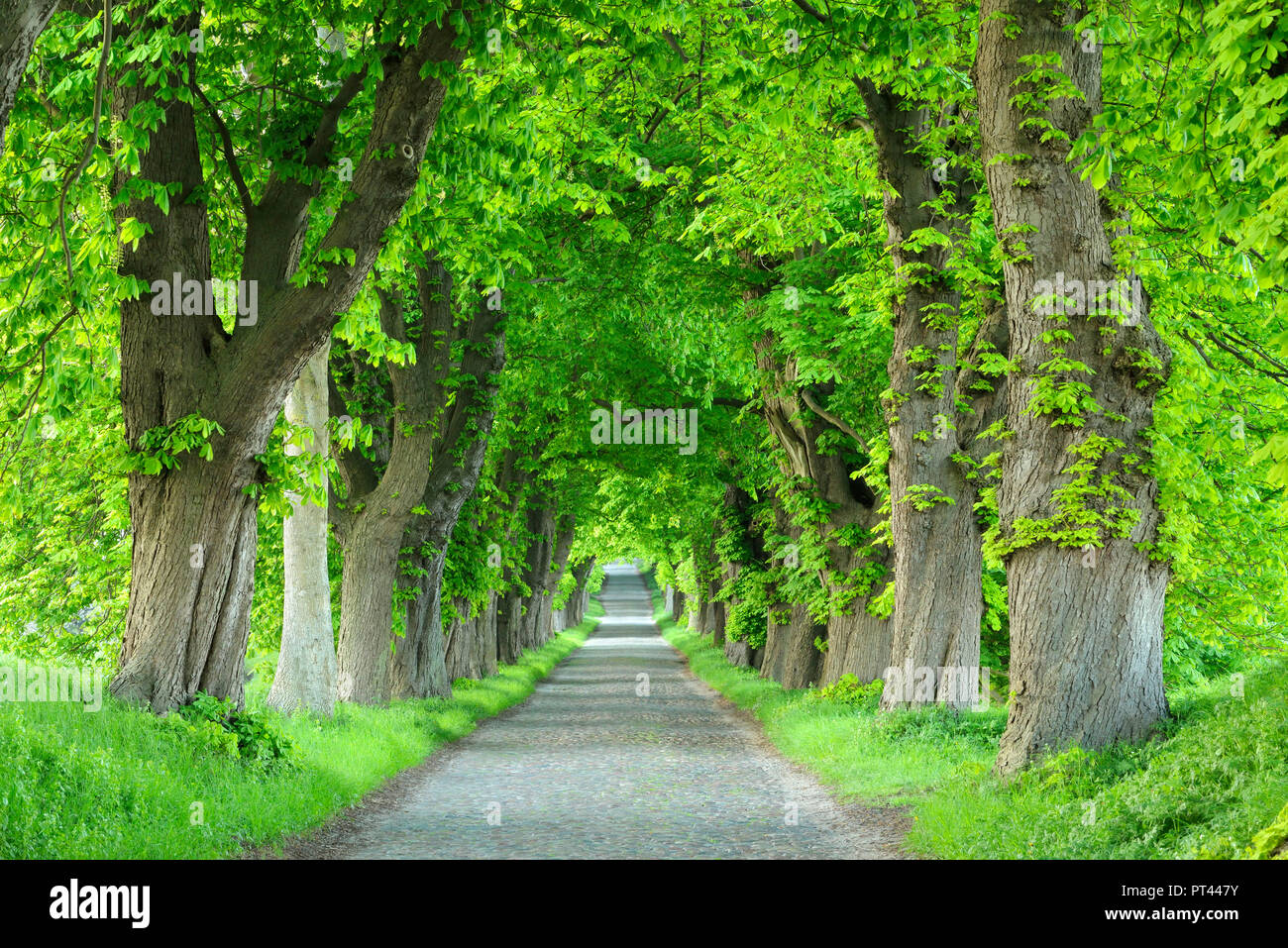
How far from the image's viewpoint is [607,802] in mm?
12500

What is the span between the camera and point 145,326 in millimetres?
10516

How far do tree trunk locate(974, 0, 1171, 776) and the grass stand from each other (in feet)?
20.3

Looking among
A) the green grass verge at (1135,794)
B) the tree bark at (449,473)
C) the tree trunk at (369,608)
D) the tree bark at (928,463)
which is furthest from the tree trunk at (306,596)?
the tree bark at (928,463)

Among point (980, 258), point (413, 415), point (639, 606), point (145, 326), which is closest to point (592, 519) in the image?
point (413, 415)

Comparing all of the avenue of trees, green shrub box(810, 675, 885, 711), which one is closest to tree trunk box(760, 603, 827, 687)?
the avenue of trees

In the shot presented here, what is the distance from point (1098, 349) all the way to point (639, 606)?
113 meters

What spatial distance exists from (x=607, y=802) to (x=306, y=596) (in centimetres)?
527

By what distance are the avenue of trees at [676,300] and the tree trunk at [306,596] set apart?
53mm

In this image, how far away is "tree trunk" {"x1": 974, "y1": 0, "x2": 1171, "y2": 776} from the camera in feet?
30.6

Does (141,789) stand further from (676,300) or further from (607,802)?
(676,300)

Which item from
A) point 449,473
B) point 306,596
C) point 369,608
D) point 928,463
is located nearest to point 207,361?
point 306,596

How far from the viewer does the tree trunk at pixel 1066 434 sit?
9.31 m

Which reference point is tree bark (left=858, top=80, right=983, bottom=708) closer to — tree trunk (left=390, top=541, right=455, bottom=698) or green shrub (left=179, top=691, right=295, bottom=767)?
green shrub (left=179, top=691, right=295, bottom=767)
